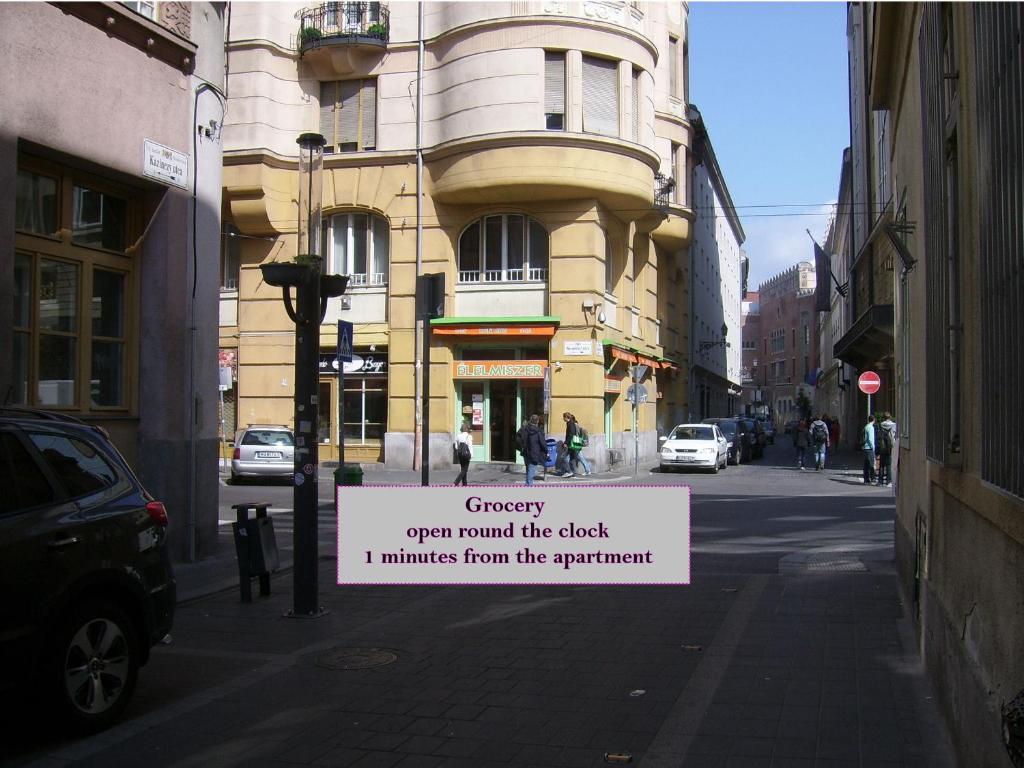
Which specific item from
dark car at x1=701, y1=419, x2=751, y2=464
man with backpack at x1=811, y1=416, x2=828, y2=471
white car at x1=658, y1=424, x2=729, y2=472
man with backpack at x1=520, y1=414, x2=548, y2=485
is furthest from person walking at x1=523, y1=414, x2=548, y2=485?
dark car at x1=701, y1=419, x2=751, y2=464

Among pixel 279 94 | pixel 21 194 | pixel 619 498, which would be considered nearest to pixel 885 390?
pixel 279 94

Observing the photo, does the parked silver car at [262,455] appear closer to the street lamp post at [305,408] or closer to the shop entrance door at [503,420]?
the shop entrance door at [503,420]

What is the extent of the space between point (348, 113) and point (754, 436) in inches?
835

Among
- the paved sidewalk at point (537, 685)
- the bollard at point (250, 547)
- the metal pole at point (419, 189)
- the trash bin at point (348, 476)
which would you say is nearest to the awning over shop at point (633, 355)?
the metal pole at point (419, 189)

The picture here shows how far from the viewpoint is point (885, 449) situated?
25.2 meters

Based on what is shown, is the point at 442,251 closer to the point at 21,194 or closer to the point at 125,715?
the point at 21,194

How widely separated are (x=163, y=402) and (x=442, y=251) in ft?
61.0

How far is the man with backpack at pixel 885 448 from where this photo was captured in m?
24.8

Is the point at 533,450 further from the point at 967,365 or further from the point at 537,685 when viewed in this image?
the point at 967,365

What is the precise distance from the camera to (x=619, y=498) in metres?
10.6

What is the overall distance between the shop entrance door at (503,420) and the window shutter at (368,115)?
8.32 m

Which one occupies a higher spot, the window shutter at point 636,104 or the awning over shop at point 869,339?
the window shutter at point 636,104

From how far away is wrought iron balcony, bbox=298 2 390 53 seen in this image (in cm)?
2967

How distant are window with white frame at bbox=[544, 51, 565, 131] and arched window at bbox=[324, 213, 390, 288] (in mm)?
6264
